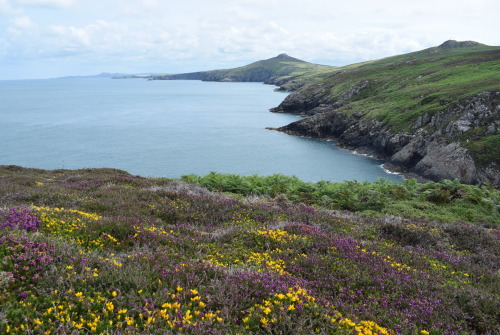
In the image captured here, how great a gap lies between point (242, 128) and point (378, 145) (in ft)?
152

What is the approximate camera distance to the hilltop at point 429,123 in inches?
2176

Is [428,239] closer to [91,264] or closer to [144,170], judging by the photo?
[91,264]

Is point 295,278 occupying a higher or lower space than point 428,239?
higher

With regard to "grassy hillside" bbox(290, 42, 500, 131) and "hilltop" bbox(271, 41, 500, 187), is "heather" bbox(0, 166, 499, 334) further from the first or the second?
"grassy hillside" bbox(290, 42, 500, 131)

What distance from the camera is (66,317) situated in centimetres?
443

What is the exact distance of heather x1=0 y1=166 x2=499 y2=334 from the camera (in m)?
4.77

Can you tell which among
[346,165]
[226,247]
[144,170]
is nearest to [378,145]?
[346,165]

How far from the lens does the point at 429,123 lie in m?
68.8

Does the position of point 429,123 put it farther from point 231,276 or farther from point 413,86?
point 231,276

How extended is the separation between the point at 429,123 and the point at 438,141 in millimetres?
8382

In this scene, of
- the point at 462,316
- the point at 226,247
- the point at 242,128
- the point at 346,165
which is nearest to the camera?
the point at 462,316

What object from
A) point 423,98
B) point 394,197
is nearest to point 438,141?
point 423,98

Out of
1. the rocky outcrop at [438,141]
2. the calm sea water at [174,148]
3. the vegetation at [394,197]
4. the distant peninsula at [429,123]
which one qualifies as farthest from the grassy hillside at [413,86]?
the vegetation at [394,197]

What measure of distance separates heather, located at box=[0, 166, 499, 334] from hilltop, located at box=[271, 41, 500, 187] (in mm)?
51838
